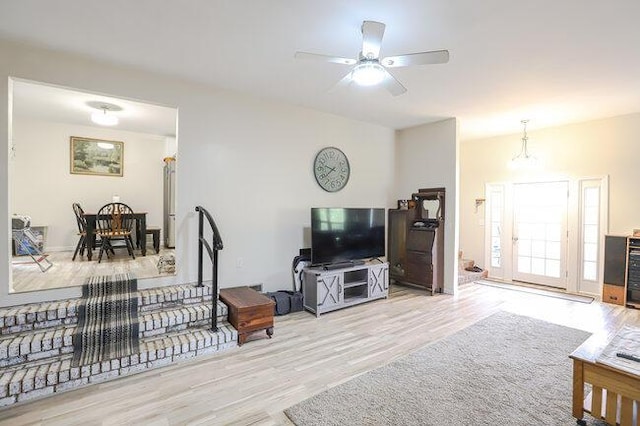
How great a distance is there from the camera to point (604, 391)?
201 centimetres

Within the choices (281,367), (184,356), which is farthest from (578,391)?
(184,356)

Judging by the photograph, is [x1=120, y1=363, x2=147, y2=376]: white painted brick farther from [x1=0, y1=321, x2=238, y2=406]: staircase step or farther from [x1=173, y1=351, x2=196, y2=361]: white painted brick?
[x1=173, y1=351, x2=196, y2=361]: white painted brick

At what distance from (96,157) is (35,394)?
5140 millimetres

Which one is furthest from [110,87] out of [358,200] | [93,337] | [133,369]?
[358,200]

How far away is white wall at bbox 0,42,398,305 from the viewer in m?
2.90

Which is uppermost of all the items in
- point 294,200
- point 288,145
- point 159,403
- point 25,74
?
point 25,74

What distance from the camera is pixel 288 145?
14.3 ft

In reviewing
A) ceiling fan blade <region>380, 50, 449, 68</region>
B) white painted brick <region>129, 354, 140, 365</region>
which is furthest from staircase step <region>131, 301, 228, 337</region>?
ceiling fan blade <region>380, 50, 449, 68</region>

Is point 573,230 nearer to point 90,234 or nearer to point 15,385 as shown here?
point 15,385

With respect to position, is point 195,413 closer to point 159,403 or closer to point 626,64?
point 159,403

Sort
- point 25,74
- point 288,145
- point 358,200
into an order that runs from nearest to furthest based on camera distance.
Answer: point 25,74 < point 288,145 < point 358,200

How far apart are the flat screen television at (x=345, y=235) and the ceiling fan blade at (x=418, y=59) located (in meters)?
2.16

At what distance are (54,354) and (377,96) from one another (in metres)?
4.21

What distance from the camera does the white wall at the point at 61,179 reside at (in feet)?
17.9
